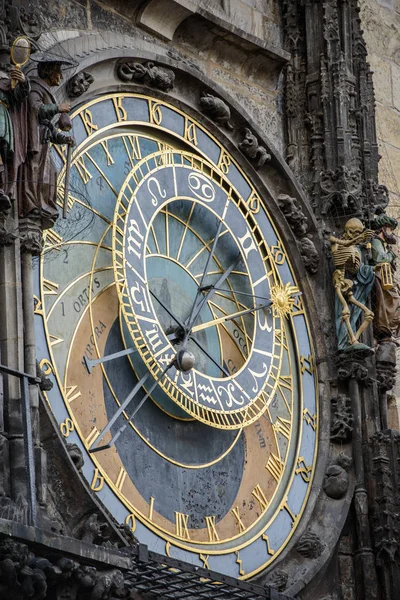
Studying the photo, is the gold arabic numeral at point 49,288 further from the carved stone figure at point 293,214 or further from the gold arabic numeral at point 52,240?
the carved stone figure at point 293,214

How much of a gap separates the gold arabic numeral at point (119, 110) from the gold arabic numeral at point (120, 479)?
1.84 m

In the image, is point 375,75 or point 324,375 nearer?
point 324,375

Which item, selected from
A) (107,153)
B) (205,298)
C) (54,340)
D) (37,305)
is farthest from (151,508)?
(107,153)

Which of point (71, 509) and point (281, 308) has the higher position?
point (281, 308)

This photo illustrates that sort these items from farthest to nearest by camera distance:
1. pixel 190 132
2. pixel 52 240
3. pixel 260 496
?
pixel 190 132, pixel 260 496, pixel 52 240

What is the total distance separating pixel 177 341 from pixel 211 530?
3.07 feet

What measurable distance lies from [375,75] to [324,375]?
2.39m

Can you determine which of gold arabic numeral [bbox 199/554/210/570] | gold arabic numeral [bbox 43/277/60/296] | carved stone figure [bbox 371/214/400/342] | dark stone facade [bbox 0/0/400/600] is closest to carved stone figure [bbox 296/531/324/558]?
dark stone facade [bbox 0/0/400/600]

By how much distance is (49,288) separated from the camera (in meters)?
9.88

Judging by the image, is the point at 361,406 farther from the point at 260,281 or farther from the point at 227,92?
the point at 227,92

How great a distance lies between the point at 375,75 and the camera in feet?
42.2

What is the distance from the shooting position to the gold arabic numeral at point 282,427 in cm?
1089

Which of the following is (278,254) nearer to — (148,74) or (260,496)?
(148,74)

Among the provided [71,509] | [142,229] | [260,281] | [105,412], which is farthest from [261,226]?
[71,509]
